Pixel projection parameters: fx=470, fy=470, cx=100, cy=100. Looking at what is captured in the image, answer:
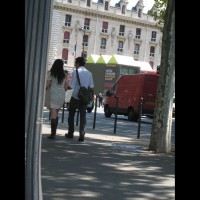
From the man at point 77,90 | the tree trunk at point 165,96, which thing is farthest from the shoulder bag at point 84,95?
the tree trunk at point 165,96

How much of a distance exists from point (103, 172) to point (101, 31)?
71.0 m

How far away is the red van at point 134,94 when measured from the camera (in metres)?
21.4

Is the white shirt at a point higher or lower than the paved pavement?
higher

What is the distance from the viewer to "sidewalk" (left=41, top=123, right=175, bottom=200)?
523cm

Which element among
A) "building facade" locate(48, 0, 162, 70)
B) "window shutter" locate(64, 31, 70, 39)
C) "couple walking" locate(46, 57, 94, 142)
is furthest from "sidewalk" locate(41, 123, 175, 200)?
"window shutter" locate(64, 31, 70, 39)

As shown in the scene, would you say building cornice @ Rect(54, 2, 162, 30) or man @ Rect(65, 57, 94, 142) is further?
building cornice @ Rect(54, 2, 162, 30)

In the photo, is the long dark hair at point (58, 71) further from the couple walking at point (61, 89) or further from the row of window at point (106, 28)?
the row of window at point (106, 28)

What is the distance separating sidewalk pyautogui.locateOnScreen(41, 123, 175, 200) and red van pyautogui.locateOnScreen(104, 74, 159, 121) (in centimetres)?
1185

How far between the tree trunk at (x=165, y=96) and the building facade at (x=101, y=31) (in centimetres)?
5640

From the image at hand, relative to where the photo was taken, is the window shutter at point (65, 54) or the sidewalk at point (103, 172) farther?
the window shutter at point (65, 54)

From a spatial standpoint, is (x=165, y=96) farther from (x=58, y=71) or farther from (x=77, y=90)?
(x=58, y=71)

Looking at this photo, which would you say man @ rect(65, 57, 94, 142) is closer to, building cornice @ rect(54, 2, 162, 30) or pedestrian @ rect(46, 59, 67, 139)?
pedestrian @ rect(46, 59, 67, 139)
